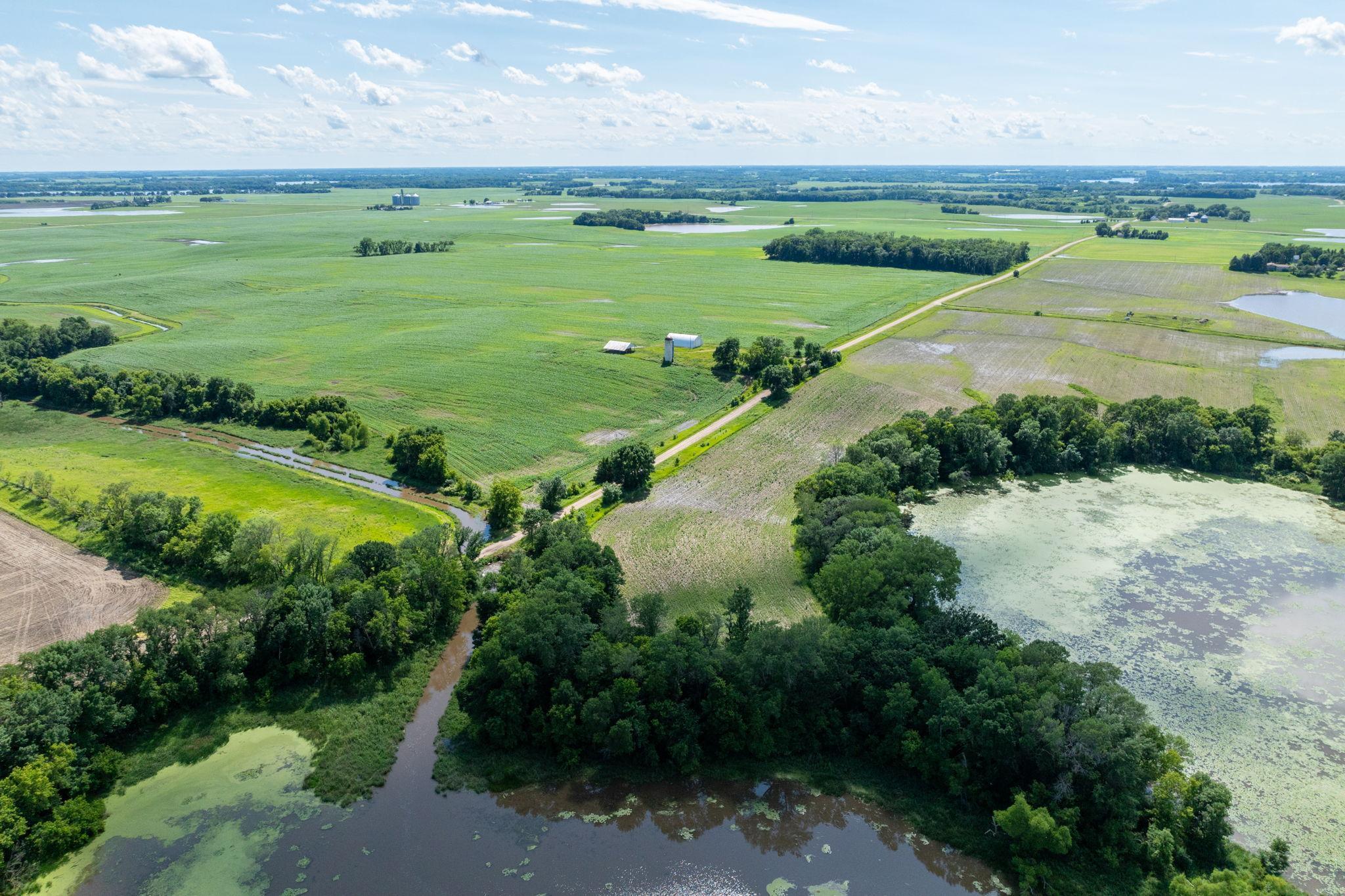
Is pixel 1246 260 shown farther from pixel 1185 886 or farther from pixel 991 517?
pixel 1185 886

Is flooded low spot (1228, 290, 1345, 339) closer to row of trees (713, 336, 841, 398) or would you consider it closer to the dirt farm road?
the dirt farm road

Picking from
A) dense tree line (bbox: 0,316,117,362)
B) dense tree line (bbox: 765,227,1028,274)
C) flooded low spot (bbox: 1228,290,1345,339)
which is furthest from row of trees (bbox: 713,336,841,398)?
dense tree line (bbox: 765,227,1028,274)

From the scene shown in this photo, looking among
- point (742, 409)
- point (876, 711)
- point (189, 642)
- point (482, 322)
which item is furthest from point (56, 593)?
point (482, 322)

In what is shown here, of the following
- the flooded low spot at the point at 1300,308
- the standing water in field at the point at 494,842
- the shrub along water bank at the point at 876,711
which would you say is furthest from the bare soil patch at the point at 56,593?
the flooded low spot at the point at 1300,308

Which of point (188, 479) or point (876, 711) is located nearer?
point (876, 711)

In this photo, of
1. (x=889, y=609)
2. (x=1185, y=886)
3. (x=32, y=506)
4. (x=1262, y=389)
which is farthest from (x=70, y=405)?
(x=1262, y=389)

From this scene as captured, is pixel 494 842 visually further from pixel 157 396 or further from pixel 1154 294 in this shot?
pixel 1154 294
